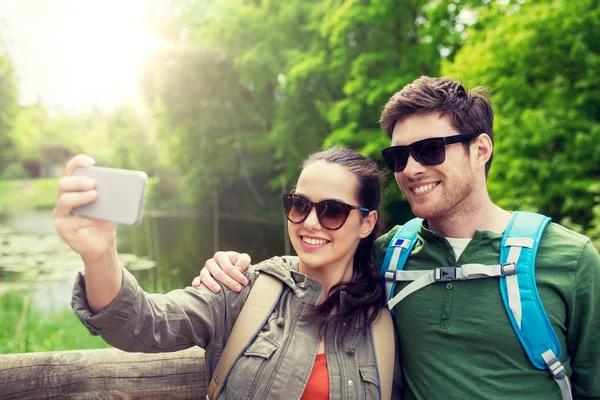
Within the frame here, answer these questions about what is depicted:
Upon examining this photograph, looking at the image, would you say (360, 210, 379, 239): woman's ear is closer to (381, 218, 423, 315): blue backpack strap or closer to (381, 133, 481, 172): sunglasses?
(381, 218, 423, 315): blue backpack strap

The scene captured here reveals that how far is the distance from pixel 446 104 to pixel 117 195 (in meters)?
1.51

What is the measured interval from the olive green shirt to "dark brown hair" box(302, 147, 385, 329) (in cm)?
21

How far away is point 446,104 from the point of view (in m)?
1.97

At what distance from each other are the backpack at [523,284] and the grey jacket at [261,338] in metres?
0.38

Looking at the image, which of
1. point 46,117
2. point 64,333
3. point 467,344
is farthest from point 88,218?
point 46,117

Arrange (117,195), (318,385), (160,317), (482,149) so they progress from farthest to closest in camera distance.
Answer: (482,149), (318,385), (160,317), (117,195)

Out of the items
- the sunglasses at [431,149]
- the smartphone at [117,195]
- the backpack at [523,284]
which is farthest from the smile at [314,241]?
the smartphone at [117,195]

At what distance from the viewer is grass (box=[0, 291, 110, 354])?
5.12 metres

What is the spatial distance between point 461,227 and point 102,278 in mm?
1458

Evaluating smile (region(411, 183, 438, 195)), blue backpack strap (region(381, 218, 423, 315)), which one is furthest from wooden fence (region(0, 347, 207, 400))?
smile (region(411, 183, 438, 195))

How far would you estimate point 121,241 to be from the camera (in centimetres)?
1555

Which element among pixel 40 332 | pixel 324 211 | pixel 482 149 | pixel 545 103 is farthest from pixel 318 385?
pixel 545 103

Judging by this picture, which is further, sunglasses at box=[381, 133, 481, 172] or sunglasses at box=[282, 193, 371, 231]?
sunglasses at box=[381, 133, 481, 172]

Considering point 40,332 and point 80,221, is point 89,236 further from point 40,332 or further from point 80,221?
point 40,332
